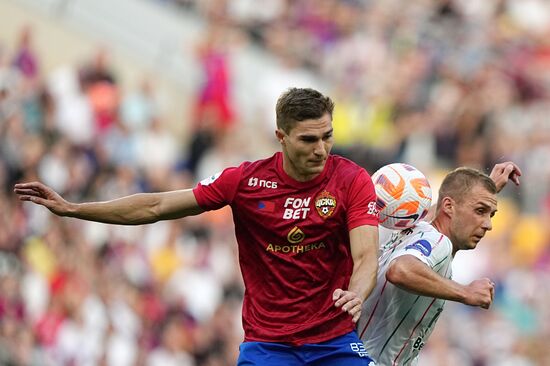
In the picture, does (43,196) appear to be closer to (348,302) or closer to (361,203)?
(361,203)

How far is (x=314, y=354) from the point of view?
8.51 metres

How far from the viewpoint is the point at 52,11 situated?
67.8 ft

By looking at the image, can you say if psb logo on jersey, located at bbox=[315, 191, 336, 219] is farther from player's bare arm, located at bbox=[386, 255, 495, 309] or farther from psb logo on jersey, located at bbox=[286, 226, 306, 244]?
player's bare arm, located at bbox=[386, 255, 495, 309]

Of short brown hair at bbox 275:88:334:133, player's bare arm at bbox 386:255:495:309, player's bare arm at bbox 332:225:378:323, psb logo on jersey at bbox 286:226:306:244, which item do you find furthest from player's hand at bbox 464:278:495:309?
short brown hair at bbox 275:88:334:133

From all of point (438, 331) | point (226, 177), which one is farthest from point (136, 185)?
point (226, 177)

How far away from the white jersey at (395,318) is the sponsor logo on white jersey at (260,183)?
2.72 feet

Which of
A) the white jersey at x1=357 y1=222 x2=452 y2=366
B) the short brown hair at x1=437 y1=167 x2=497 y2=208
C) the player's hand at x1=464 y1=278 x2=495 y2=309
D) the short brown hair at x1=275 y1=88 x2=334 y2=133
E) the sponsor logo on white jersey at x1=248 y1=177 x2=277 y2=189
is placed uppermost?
the short brown hair at x1=275 y1=88 x2=334 y2=133

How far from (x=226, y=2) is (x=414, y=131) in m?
3.41

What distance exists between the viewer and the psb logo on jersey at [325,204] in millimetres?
8492

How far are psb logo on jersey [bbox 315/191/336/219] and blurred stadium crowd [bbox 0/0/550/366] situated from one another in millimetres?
6633

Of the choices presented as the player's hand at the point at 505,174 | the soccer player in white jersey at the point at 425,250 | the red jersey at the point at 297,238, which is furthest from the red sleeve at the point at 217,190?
the player's hand at the point at 505,174

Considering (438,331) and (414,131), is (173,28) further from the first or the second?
(438,331)

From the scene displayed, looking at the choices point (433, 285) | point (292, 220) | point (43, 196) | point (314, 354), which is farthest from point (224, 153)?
point (433, 285)

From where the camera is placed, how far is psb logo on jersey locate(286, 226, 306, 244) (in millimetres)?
8523
